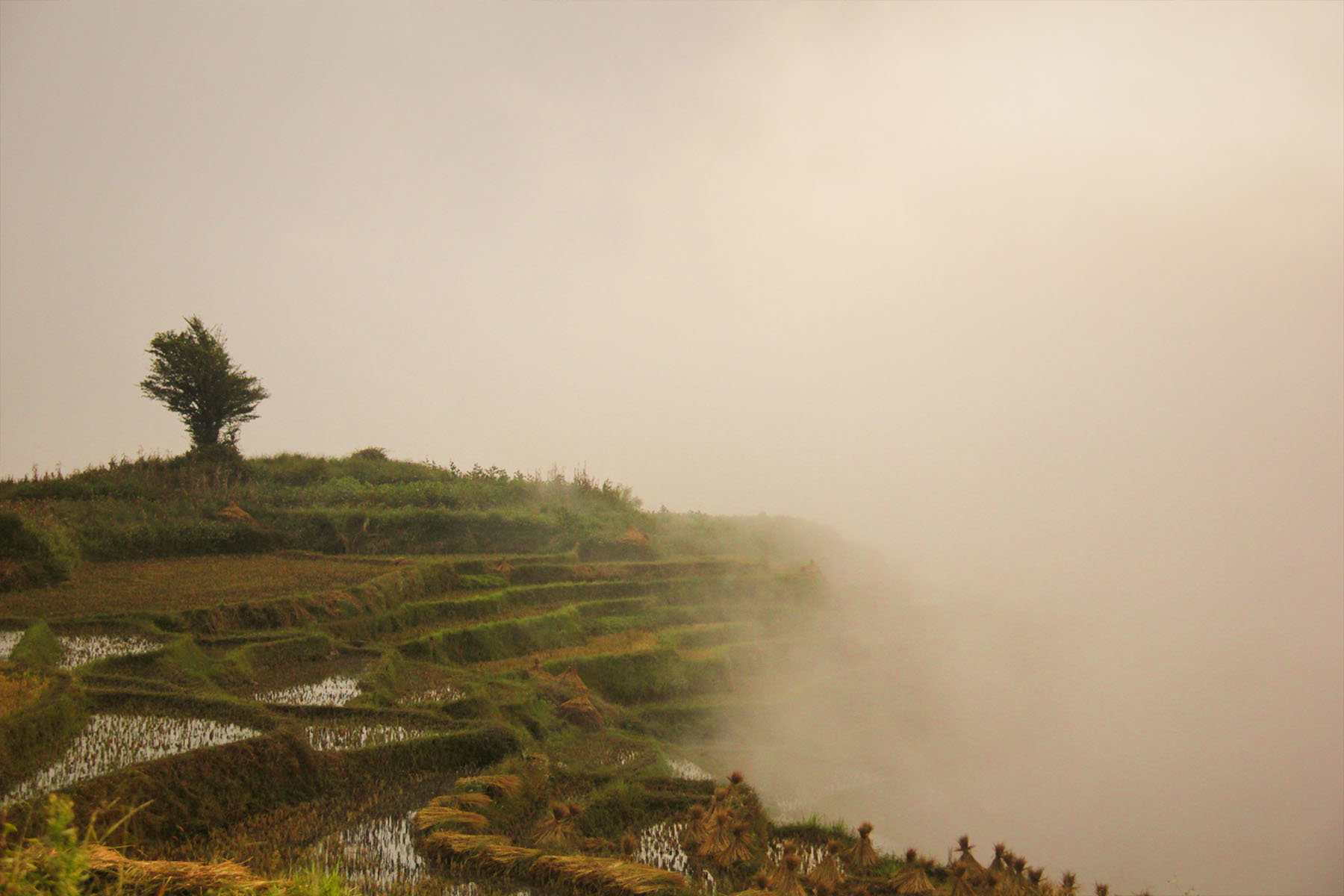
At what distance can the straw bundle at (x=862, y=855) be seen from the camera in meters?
7.41

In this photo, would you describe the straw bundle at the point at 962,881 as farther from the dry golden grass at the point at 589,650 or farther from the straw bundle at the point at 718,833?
the dry golden grass at the point at 589,650

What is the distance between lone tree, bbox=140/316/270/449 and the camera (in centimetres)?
2036

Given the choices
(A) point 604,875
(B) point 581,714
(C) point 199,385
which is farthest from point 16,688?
(C) point 199,385

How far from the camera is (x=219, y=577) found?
47.6 feet

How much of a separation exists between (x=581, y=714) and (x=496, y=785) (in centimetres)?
412

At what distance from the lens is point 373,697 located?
9938 mm

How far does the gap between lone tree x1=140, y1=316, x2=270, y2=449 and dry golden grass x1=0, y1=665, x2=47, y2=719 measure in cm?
1402

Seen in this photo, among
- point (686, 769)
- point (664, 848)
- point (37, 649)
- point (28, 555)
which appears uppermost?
point (28, 555)

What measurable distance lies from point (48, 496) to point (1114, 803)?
2438cm

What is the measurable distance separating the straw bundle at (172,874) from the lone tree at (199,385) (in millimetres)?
20005

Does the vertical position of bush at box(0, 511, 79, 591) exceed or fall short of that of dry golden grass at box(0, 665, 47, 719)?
it exceeds it

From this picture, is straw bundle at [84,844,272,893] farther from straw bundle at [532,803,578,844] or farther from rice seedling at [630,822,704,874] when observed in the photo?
rice seedling at [630,822,704,874]

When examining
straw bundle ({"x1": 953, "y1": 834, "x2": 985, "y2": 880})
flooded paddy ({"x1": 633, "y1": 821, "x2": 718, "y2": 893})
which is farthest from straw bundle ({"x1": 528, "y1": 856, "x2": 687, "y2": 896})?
straw bundle ({"x1": 953, "y1": 834, "x2": 985, "y2": 880})

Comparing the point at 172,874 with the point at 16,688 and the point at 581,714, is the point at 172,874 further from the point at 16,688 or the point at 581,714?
the point at 581,714
